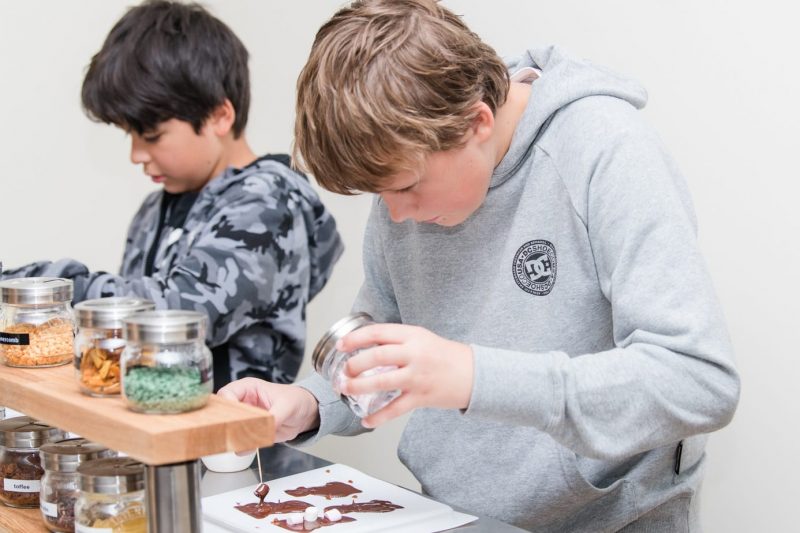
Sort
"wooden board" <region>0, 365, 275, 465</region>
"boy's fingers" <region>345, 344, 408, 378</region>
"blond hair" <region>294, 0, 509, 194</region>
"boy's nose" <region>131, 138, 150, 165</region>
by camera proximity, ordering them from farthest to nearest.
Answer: "boy's nose" <region>131, 138, 150, 165</region>, "blond hair" <region>294, 0, 509, 194</region>, "boy's fingers" <region>345, 344, 408, 378</region>, "wooden board" <region>0, 365, 275, 465</region>

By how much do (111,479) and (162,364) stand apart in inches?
7.2

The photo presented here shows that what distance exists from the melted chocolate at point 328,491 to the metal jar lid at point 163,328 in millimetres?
424

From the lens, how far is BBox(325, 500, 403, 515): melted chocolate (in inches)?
42.7

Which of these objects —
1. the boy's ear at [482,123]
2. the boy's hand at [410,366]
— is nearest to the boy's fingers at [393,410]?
the boy's hand at [410,366]

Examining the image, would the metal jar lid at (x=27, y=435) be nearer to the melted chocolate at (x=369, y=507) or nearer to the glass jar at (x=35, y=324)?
the glass jar at (x=35, y=324)

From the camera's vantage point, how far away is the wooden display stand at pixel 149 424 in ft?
2.39

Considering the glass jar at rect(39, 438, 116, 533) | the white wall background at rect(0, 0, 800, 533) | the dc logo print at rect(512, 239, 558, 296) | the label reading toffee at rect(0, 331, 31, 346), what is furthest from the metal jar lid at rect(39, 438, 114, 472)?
the white wall background at rect(0, 0, 800, 533)

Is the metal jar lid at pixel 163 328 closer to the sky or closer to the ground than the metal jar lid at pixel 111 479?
closer to the sky

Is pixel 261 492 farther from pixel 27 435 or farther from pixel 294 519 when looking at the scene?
pixel 27 435

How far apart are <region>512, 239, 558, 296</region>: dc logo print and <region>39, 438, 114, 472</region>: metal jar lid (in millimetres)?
529

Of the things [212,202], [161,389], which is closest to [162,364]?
[161,389]

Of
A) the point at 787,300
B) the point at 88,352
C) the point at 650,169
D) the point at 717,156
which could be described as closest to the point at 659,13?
the point at 717,156

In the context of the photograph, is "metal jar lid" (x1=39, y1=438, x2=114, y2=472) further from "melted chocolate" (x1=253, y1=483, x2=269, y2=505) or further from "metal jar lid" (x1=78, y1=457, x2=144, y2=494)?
"melted chocolate" (x1=253, y1=483, x2=269, y2=505)

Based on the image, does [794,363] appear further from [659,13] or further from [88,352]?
[88,352]
